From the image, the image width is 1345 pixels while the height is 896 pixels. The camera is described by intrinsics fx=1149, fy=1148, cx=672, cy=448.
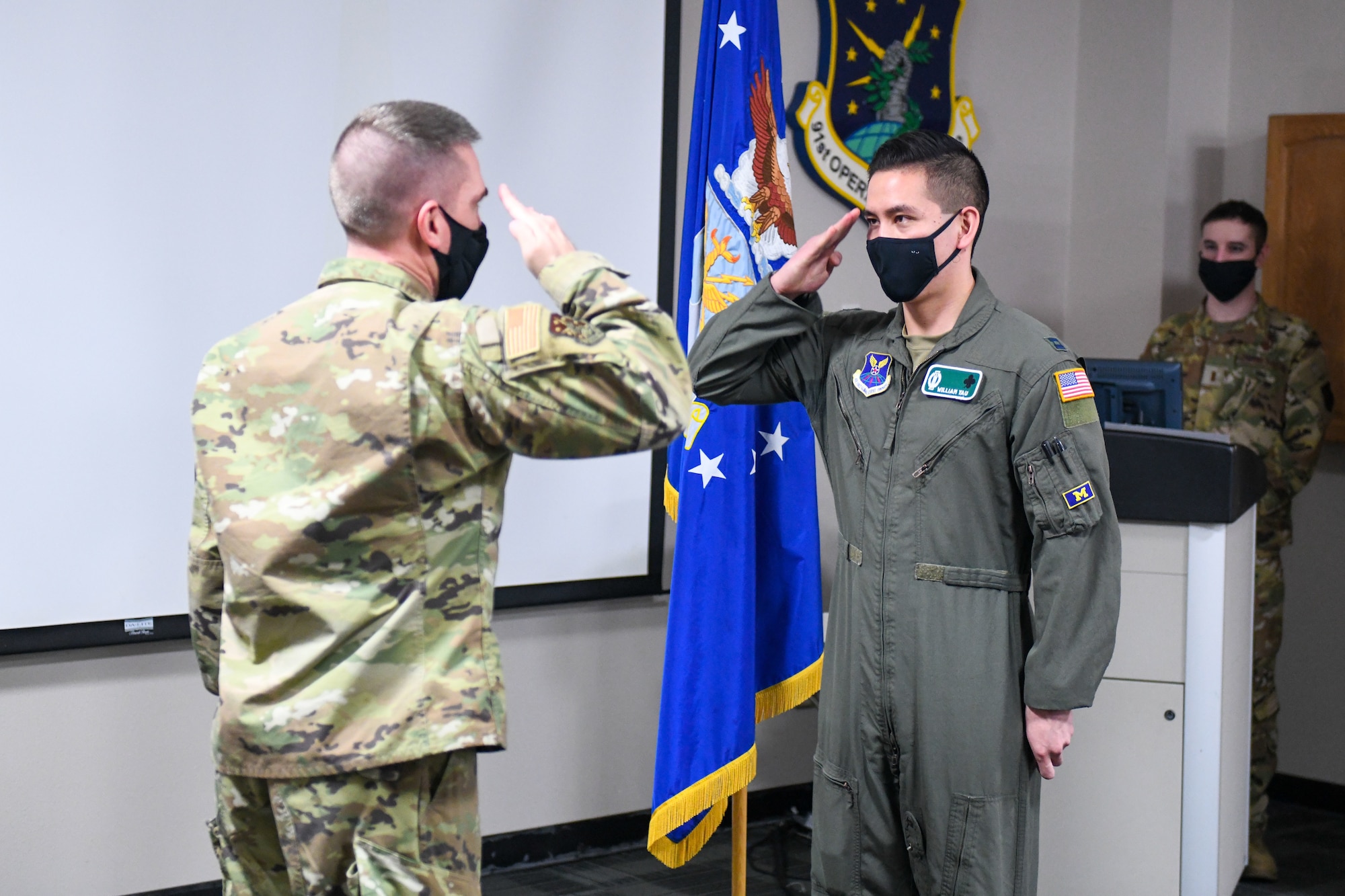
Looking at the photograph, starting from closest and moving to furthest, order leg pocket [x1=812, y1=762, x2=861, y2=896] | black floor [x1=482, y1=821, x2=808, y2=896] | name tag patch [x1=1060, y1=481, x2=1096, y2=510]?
name tag patch [x1=1060, y1=481, x2=1096, y2=510] < leg pocket [x1=812, y1=762, x2=861, y2=896] < black floor [x1=482, y1=821, x2=808, y2=896]

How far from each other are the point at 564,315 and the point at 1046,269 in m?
3.32

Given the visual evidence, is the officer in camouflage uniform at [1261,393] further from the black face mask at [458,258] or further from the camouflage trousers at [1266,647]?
the black face mask at [458,258]

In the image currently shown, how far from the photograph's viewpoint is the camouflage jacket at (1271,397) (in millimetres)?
3467

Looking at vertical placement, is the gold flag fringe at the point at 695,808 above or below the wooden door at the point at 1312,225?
below

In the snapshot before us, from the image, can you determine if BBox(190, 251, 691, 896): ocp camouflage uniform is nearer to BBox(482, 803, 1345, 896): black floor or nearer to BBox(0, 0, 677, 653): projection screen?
BBox(0, 0, 677, 653): projection screen

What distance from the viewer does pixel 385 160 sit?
1345 mm

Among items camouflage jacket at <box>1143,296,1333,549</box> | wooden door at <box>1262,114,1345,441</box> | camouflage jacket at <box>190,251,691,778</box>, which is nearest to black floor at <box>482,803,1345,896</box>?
camouflage jacket at <box>1143,296,1333,549</box>

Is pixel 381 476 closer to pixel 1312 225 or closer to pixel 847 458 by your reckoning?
pixel 847 458

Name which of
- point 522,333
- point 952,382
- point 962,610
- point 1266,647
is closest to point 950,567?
point 962,610

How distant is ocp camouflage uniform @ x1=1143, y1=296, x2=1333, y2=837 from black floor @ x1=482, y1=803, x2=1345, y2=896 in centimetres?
30

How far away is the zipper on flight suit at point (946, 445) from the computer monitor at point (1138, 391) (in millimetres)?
1056

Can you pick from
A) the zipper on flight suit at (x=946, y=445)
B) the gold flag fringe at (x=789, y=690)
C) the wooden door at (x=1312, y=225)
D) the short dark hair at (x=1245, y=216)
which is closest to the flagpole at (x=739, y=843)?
the gold flag fringe at (x=789, y=690)

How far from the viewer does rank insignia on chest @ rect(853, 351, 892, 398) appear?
196 centimetres

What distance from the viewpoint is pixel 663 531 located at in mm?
3305
